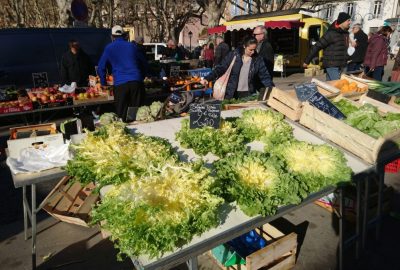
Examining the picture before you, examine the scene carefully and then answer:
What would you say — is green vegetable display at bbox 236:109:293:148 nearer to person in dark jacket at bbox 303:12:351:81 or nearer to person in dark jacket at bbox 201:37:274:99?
person in dark jacket at bbox 201:37:274:99

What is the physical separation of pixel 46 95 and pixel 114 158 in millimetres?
5169

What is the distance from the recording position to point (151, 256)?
161 cm

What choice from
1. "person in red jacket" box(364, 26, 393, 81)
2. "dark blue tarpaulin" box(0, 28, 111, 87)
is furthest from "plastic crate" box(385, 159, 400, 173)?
"dark blue tarpaulin" box(0, 28, 111, 87)

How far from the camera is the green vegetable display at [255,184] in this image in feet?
6.41

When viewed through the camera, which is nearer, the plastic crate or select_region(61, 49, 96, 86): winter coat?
the plastic crate

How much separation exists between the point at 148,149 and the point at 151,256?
92 centimetres

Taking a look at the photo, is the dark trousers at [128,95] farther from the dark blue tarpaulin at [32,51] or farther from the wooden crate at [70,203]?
the dark blue tarpaulin at [32,51]

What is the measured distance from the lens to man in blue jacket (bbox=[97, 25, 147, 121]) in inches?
210

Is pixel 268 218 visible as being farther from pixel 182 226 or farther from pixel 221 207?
pixel 182 226


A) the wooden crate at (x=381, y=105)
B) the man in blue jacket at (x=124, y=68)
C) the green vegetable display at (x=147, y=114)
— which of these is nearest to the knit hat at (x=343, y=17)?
the wooden crate at (x=381, y=105)

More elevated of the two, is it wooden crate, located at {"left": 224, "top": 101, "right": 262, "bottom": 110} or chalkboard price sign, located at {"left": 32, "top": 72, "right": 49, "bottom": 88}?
wooden crate, located at {"left": 224, "top": 101, "right": 262, "bottom": 110}

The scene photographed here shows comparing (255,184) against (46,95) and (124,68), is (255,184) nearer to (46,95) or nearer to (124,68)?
(124,68)

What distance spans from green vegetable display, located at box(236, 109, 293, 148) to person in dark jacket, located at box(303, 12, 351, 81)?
3690mm

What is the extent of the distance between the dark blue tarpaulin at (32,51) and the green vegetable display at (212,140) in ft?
23.0
